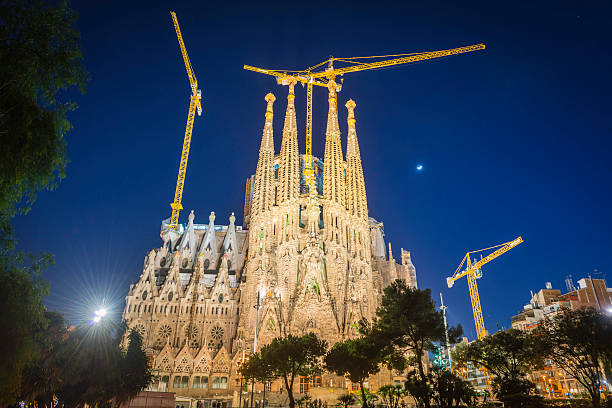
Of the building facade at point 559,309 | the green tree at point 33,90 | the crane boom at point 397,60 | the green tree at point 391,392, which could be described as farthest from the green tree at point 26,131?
the crane boom at point 397,60

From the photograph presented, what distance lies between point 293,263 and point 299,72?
54102mm

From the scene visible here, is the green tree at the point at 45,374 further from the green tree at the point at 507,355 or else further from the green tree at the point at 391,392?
the green tree at the point at 507,355

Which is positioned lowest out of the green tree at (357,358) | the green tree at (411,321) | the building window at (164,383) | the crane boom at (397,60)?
the building window at (164,383)

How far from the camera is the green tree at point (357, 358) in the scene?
101 feet

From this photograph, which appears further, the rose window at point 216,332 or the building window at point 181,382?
the rose window at point 216,332

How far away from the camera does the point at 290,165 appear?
2886 inches

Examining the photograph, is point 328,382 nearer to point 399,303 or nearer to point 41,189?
point 399,303

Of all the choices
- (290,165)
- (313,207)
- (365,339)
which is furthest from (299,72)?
(365,339)

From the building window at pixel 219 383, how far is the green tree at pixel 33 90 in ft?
170

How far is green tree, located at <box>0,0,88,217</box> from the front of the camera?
10.8m

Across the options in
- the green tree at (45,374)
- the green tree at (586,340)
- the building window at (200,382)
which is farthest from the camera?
the building window at (200,382)

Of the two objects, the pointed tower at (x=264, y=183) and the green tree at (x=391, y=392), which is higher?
the pointed tower at (x=264, y=183)

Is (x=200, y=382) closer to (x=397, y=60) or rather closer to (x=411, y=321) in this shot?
(x=411, y=321)

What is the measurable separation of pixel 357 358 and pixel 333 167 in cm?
4796
